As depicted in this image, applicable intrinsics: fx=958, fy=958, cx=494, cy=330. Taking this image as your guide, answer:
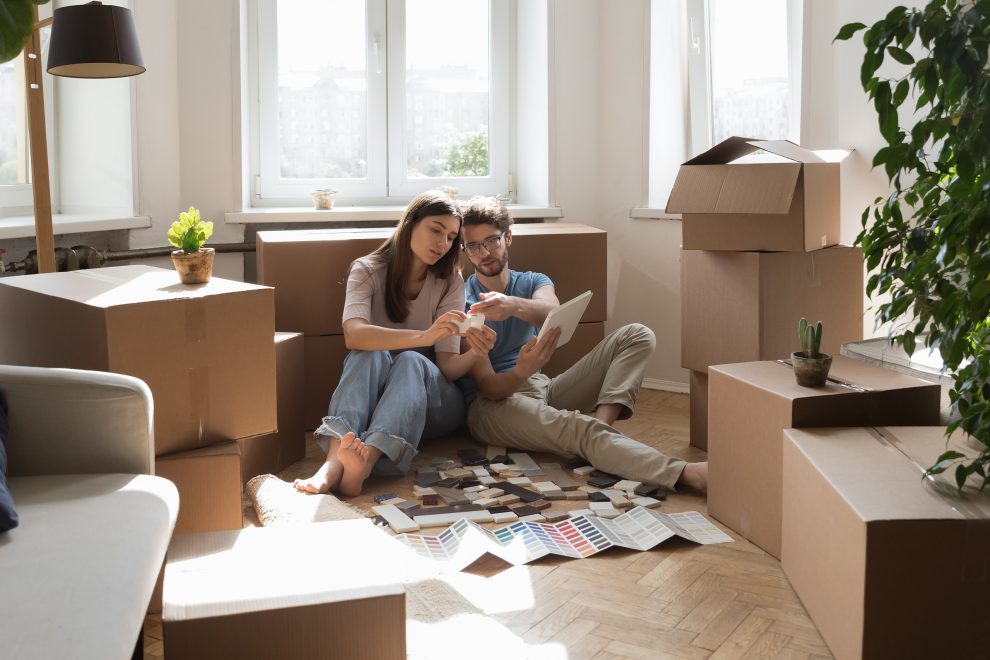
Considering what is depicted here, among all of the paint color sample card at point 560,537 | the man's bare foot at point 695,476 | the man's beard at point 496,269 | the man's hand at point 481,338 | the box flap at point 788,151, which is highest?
the box flap at point 788,151

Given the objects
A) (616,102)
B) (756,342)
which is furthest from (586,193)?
(756,342)

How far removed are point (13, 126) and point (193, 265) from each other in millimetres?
1738

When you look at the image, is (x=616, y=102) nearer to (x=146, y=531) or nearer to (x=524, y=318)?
(x=524, y=318)

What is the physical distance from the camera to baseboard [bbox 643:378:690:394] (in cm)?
418

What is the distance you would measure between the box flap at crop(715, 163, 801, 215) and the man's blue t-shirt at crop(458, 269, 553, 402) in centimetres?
76

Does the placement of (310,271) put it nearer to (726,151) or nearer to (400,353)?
(400,353)

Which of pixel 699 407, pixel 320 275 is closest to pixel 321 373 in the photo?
pixel 320 275

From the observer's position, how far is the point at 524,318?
321 centimetres

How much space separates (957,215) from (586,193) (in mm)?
3034

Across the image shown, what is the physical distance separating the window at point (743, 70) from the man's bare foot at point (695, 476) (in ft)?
5.40

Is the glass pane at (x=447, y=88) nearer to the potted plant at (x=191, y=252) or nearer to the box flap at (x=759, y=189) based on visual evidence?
the box flap at (x=759, y=189)

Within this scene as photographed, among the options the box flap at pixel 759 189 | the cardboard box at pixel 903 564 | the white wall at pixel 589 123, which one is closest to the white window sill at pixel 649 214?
the white wall at pixel 589 123

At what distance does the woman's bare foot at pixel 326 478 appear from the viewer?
262 cm

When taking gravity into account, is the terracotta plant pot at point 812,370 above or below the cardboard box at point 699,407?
above
